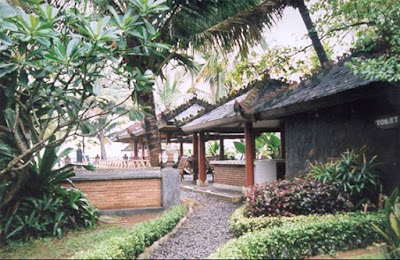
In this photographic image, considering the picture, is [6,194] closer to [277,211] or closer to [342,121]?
[277,211]

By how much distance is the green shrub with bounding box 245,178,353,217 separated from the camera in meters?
6.95

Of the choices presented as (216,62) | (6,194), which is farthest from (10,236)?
(216,62)

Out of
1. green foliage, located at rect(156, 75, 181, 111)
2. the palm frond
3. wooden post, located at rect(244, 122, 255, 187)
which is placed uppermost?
green foliage, located at rect(156, 75, 181, 111)

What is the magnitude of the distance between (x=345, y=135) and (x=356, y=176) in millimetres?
1284

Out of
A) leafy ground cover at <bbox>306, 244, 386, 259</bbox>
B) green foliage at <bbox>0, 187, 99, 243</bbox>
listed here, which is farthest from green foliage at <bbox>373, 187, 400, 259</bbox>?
green foliage at <bbox>0, 187, 99, 243</bbox>

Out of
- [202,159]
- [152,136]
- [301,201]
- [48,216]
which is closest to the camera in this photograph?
[48,216]

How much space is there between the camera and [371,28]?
7926 mm

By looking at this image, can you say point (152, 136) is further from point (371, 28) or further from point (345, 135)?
point (371, 28)

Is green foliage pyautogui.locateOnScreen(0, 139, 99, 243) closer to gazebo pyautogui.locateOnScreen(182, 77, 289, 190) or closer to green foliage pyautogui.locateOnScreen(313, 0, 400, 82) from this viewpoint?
gazebo pyautogui.locateOnScreen(182, 77, 289, 190)

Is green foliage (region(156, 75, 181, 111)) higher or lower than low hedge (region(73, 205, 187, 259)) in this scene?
higher

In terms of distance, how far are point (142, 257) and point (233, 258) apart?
1.50 m

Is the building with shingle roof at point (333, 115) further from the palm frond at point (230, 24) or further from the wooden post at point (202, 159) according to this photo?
the wooden post at point (202, 159)

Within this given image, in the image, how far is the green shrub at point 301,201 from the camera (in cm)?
695

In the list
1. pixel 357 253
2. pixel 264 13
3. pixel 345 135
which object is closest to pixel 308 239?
pixel 357 253
